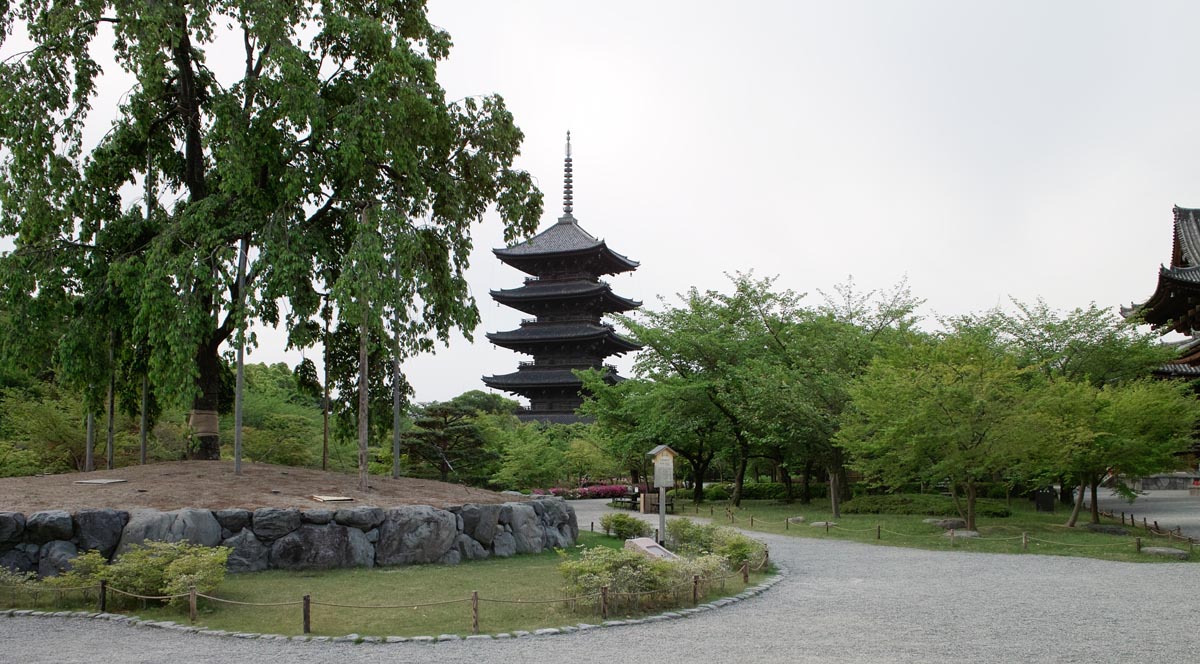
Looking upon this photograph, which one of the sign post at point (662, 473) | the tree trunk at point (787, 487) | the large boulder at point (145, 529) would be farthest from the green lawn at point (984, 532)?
the large boulder at point (145, 529)

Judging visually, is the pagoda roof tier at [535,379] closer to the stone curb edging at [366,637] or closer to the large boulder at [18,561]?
the large boulder at [18,561]

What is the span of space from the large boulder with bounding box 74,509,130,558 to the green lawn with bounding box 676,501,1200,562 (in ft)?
47.6

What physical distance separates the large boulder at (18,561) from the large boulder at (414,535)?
4.94 meters

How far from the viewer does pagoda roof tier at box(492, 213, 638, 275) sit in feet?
159

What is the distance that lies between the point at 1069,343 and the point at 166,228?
26.6 m

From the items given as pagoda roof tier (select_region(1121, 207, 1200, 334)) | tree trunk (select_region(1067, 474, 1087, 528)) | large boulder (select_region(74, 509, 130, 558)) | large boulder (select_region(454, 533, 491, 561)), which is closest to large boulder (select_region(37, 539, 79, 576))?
large boulder (select_region(74, 509, 130, 558))

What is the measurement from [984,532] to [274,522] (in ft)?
51.2

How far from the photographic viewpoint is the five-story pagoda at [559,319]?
158ft

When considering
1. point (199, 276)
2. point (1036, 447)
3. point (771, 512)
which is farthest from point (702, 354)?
point (199, 276)

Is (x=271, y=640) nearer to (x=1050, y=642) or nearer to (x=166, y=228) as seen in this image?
(x=1050, y=642)

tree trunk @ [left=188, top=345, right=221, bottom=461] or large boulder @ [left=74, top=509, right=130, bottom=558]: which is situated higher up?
tree trunk @ [left=188, top=345, right=221, bottom=461]

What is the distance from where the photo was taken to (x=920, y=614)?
9.83 metres

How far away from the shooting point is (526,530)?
15922mm

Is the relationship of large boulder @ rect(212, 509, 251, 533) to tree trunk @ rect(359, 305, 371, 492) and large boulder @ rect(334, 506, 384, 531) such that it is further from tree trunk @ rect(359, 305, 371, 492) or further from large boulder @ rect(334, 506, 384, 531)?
tree trunk @ rect(359, 305, 371, 492)
